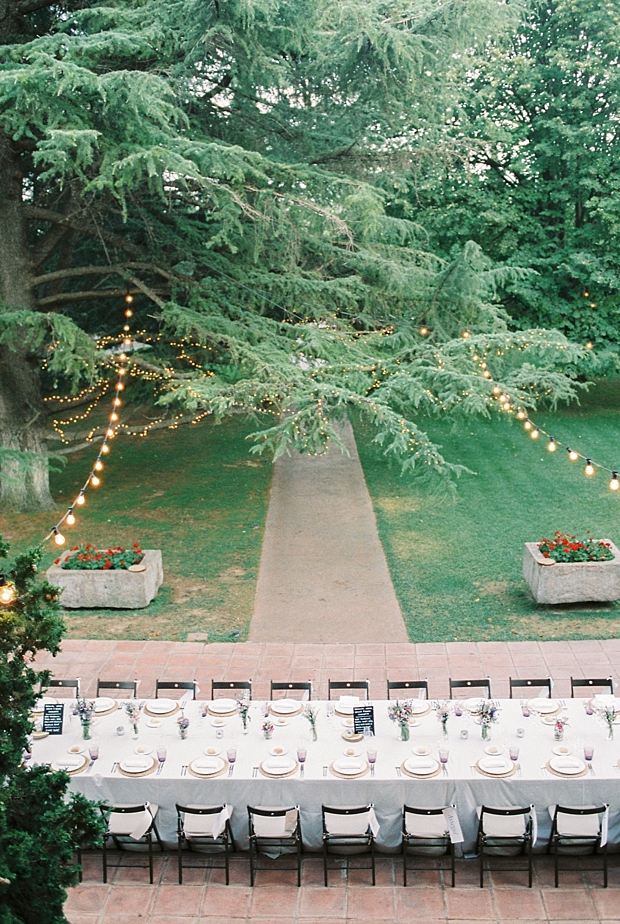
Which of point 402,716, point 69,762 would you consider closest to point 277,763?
point 402,716

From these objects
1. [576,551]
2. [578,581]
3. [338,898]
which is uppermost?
[576,551]

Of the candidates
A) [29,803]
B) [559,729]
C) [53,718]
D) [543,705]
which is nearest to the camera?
[29,803]

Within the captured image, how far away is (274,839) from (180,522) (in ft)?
33.6

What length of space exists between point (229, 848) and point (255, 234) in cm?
963

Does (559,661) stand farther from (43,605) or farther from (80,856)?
(43,605)

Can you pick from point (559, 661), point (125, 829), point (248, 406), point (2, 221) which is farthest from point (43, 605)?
point (2, 221)

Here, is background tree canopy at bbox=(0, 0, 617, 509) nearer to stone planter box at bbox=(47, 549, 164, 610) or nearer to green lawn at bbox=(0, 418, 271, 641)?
green lawn at bbox=(0, 418, 271, 641)

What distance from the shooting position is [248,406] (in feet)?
46.8

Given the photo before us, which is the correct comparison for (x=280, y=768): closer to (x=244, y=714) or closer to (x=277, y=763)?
(x=277, y=763)

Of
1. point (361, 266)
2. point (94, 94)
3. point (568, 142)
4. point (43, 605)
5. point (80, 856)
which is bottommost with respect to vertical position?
point (80, 856)

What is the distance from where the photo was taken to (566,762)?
25.4ft

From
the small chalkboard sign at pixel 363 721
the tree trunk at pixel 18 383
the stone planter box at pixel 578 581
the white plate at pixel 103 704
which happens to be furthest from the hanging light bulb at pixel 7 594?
the tree trunk at pixel 18 383

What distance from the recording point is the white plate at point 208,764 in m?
7.81

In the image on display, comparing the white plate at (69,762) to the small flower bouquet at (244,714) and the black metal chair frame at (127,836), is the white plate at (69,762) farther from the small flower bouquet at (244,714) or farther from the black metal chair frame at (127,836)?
the small flower bouquet at (244,714)
